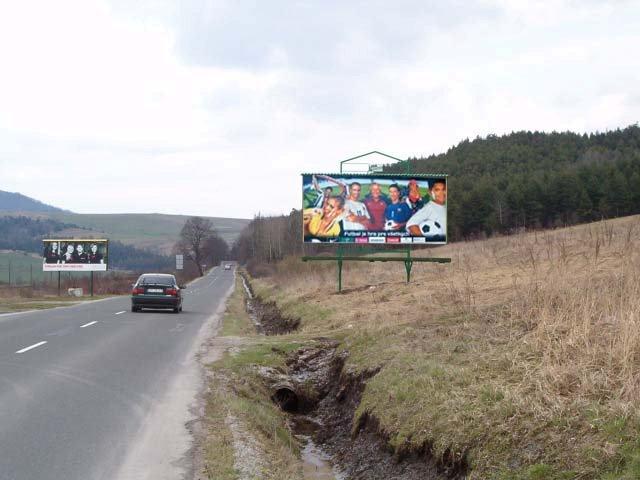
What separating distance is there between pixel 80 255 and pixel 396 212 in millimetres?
36897

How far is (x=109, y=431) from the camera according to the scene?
7.46 meters

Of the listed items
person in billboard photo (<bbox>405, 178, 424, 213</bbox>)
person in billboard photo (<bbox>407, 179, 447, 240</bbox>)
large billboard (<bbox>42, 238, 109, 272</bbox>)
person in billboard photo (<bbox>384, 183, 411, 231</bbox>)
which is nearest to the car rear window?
person in billboard photo (<bbox>384, 183, 411, 231</bbox>)

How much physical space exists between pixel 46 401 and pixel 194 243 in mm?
119014

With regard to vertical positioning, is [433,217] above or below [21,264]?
above

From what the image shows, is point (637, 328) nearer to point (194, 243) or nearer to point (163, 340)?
point (163, 340)

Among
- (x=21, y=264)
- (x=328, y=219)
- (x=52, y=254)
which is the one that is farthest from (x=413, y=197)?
(x=21, y=264)

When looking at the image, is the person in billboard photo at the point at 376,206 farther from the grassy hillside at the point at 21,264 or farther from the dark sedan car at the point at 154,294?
the grassy hillside at the point at 21,264

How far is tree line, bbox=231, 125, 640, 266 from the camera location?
7362 cm

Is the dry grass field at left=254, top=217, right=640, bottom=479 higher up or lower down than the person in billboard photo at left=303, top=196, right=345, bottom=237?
lower down

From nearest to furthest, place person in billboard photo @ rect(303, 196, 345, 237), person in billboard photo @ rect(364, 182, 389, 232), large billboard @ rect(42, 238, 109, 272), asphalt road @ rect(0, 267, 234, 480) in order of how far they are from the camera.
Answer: asphalt road @ rect(0, 267, 234, 480)
person in billboard photo @ rect(303, 196, 345, 237)
person in billboard photo @ rect(364, 182, 389, 232)
large billboard @ rect(42, 238, 109, 272)

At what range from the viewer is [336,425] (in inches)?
415

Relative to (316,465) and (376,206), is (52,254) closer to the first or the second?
(376,206)

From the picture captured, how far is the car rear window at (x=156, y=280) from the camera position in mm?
27531

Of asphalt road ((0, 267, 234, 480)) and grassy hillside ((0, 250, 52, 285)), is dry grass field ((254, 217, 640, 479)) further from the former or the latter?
grassy hillside ((0, 250, 52, 285))
